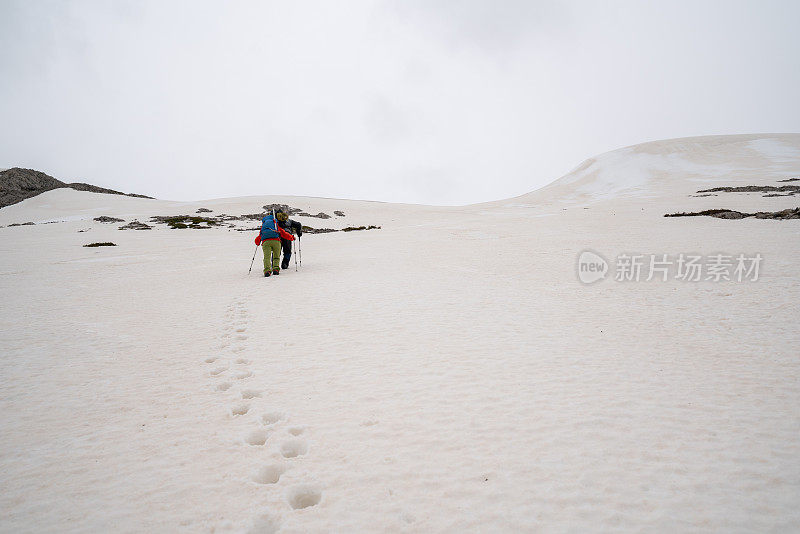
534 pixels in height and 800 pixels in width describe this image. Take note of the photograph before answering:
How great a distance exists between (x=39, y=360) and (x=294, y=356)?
3984mm

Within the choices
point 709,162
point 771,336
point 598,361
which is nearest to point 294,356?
point 598,361

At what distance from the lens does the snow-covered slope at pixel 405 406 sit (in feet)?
9.16

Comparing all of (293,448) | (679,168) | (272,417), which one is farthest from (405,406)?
(679,168)

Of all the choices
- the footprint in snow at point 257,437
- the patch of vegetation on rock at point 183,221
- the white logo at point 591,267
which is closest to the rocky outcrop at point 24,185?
the patch of vegetation on rock at point 183,221

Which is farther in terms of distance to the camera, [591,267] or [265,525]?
[591,267]

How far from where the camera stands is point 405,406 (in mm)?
4188

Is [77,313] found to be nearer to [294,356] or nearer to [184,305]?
[184,305]

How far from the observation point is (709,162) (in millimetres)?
55281

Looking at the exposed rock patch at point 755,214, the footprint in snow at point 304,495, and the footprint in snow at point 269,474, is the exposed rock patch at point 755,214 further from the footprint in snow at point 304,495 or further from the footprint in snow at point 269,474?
the footprint in snow at point 269,474

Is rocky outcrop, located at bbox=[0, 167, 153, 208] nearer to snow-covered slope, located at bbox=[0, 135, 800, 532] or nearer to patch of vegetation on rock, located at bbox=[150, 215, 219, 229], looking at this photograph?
patch of vegetation on rock, located at bbox=[150, 215, 219, 229]

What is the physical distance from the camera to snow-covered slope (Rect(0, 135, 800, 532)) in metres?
2.79

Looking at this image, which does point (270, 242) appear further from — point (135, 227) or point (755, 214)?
point (755, 214)

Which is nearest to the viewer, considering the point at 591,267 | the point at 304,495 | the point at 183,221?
the point at 304,495

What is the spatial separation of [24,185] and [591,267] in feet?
251
